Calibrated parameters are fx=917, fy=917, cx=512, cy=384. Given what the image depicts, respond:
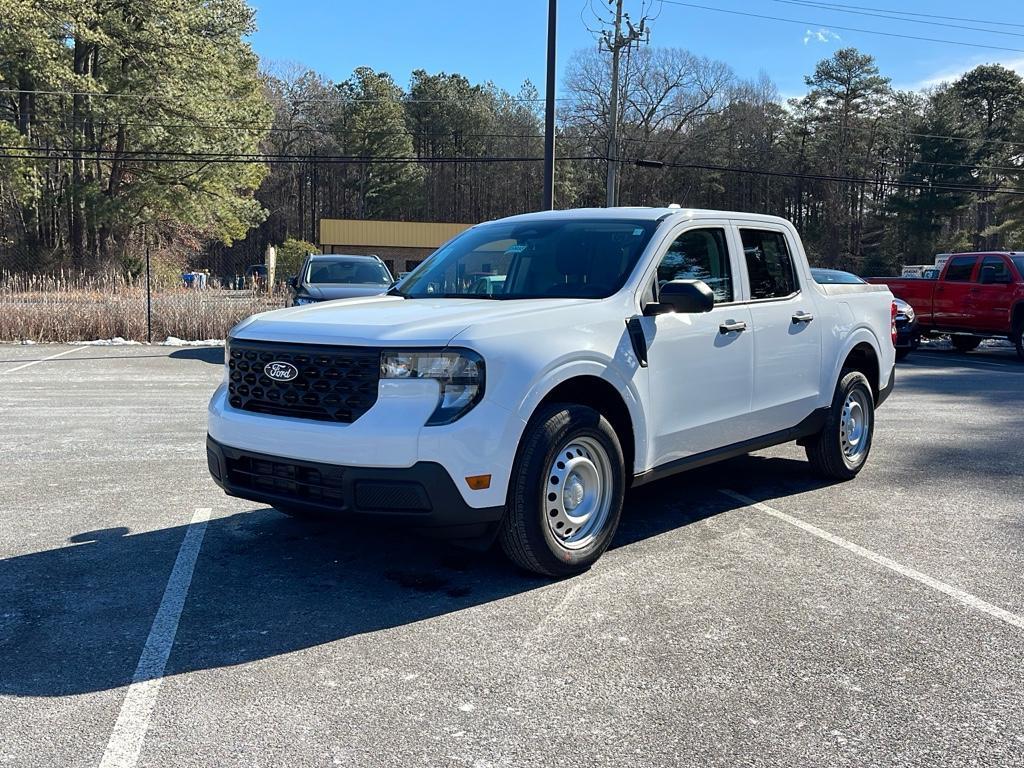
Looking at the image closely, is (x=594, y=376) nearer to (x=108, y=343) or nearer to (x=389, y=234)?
(x=108, y=343)

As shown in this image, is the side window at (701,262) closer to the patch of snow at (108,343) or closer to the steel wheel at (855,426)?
the steel wheel at (855,426)

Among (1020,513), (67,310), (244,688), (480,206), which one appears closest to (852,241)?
(480,206)

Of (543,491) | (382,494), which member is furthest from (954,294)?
(382,494)

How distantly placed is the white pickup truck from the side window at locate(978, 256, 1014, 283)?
14112 millimetres

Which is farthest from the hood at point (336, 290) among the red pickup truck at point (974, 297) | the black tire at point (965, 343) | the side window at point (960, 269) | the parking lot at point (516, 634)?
the black tire at point (965, 343)

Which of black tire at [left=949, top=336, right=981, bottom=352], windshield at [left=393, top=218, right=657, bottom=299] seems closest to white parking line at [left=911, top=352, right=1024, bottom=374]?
black tire at [left=949, top=336, right=981, bottom=352]

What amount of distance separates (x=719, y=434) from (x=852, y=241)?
6760cm

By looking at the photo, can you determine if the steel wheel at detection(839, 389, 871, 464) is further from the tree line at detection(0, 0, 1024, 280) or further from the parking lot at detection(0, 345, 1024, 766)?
the tree line at detection(0, 0, 1024, 280)

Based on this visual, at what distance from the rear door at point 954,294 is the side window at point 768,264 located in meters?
14.4

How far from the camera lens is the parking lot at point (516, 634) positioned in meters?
3.06

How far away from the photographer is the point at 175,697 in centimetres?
334

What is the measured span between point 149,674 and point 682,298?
3.11 meters

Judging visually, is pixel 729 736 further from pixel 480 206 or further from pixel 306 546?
pixel 480 206

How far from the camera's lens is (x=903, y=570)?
486 cm
